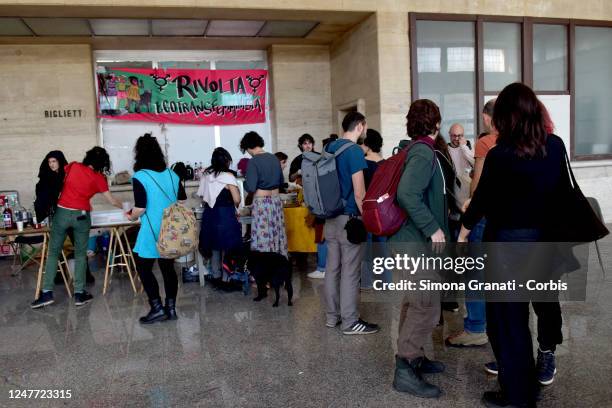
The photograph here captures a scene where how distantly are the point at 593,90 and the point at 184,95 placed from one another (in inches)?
279

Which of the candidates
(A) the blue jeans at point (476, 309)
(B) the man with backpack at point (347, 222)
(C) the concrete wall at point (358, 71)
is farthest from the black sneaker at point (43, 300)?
(C) the concrete wall at point (358, 71)

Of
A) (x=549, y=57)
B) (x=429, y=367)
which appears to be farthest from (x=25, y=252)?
(x=549, y=57)

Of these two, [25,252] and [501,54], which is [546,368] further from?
[25,252]

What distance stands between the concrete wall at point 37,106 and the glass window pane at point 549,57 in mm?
7335

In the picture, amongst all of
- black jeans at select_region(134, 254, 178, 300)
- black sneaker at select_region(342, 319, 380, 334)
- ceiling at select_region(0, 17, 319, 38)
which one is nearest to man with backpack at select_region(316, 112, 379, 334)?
black sneaker at select_region(342, 319, 380, 334)

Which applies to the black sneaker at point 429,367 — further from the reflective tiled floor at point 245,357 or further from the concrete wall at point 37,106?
the concrete wall at point 37,106

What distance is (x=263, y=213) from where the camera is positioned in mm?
4898

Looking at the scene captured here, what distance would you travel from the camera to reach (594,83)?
8.79 metres

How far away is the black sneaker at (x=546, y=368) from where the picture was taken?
2.87m

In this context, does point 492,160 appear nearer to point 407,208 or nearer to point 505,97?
point 505,97

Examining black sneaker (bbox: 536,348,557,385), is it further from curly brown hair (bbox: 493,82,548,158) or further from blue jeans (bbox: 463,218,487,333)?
curly brown hair (bbox: 493,82,548,158)

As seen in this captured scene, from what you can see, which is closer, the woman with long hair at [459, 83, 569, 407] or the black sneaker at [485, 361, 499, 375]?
the woman with long hair at [459, 83, 569, 407]

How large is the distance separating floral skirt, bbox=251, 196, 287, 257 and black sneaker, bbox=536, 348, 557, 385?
102 inches

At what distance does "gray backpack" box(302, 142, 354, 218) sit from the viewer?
3727mm
